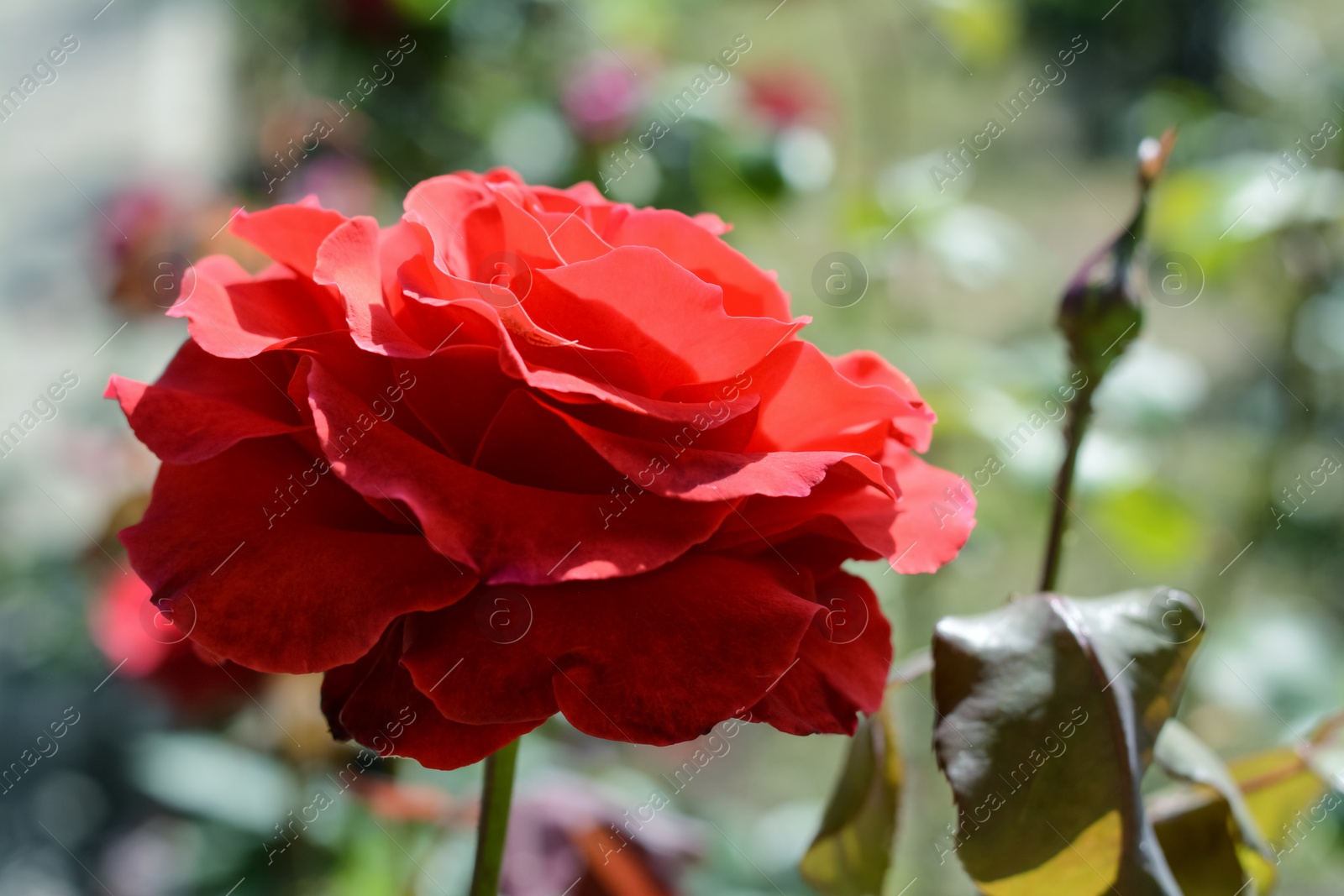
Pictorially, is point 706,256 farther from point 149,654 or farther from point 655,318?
point 149,654

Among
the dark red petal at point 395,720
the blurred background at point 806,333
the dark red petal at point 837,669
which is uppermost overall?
the dark red petal at point 395,720

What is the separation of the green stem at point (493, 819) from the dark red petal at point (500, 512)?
0.27 feet

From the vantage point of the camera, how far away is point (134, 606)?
78 cm

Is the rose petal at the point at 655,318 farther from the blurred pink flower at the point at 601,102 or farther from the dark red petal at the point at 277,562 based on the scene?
the blurred pink flower at the point at 601,102

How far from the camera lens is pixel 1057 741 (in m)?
0.32

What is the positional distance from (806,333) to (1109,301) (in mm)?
1104

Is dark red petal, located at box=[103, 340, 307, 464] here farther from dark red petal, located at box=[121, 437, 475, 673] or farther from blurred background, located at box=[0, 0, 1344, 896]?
blurred background, located at box=[0, 0, 1344, 896]

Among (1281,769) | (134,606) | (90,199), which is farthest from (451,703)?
(90,199)

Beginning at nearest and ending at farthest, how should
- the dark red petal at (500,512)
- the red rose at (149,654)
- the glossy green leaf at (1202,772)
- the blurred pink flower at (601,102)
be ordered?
the dark red petal at (500,512), the glossy green leaf at (1202,772), the red rose at (149,654), the blurred pink flower at (601,102)

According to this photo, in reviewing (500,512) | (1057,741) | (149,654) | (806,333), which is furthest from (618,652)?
(806,333)

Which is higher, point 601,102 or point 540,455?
point 540,455

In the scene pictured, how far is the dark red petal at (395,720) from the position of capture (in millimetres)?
268

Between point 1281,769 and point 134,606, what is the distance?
2.44ft

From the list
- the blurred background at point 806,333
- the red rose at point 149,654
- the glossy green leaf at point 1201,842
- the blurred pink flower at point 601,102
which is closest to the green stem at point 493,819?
the blurred background at point 806,333
